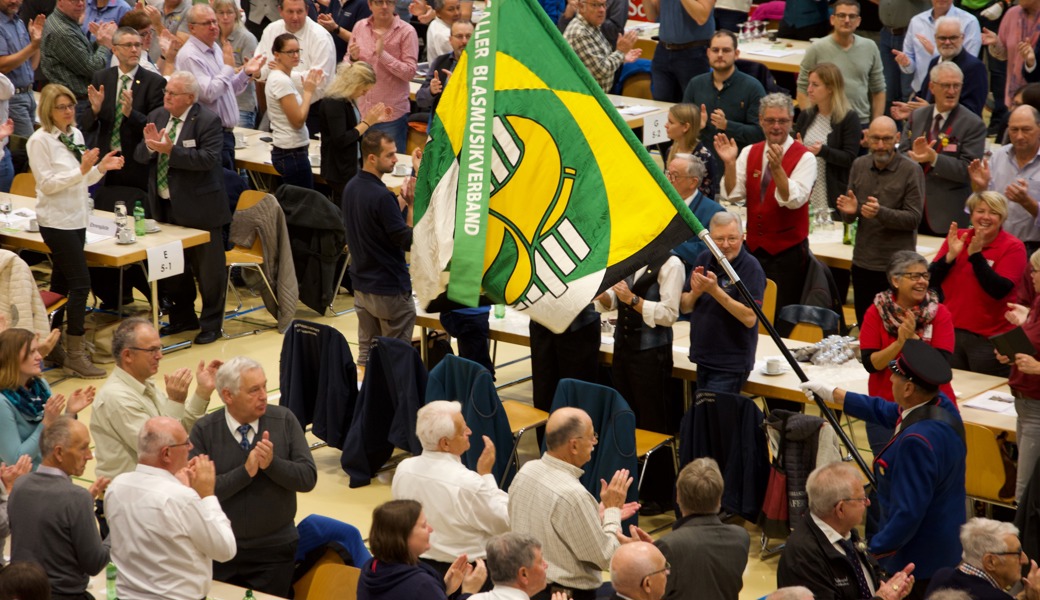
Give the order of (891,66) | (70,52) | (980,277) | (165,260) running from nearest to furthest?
(980,277)
(165,260)
(70,52)
(891,66)

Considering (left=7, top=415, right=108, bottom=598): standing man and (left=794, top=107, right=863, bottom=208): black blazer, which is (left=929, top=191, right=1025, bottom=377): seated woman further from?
(left=7, top=415, right=108, bottom=598): standing man

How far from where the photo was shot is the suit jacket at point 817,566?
5930mm

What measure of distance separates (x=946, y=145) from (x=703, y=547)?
5538 millimetres

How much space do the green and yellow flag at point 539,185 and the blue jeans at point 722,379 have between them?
1.78 m

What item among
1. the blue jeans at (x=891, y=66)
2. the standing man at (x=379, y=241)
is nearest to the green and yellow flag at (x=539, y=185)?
the standing man at (x=379, y=241)

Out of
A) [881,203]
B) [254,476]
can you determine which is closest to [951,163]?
[881,203]

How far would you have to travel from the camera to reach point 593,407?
7.65 metres

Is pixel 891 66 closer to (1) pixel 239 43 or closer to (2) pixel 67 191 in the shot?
(1) pixel 239 43

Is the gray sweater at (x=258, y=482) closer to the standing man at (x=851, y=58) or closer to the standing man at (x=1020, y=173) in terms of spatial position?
the standing man at (x=1020, y=173)

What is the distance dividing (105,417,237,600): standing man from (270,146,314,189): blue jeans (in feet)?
19.6

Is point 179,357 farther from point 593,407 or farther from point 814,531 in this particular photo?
point 814,531

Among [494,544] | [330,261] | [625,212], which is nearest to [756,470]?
[625,212]

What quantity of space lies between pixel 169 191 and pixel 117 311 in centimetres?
122

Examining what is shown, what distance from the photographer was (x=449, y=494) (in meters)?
6.41
